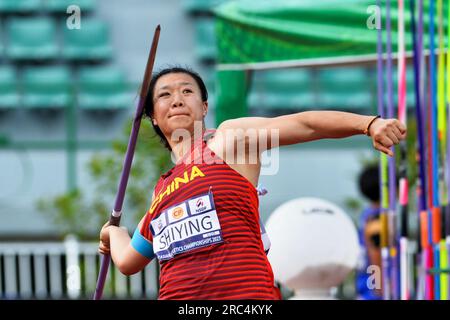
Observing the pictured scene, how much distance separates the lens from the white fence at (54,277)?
982cm

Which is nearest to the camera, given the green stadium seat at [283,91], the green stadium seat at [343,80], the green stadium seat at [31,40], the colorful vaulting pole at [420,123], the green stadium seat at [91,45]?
the colorful vaulting pole at [420,123]

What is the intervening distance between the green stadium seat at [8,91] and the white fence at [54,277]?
7.44 m

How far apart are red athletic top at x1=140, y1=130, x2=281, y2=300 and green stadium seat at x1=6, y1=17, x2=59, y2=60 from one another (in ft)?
52.4

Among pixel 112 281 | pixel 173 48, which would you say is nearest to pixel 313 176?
pixel 173 48

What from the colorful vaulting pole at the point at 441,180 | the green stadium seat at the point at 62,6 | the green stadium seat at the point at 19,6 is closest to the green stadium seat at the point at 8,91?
the green stadium seat at the point at 19,6

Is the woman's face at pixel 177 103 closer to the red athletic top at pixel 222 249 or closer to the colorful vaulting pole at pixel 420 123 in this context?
the red athletic top at pixel 222 249

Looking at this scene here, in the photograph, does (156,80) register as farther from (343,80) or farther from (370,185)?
(343,80)

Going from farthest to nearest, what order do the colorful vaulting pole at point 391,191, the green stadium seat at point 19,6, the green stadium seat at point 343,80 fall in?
the green stadium seat at point 19,6, the green stadium seat at point 343,80, the colorful vaulting pole at point 391,191

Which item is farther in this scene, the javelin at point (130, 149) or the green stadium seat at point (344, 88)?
the green stadium seat at point (344, 88)

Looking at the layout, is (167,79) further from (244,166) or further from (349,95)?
(349,95)

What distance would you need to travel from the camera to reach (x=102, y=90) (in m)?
18.2

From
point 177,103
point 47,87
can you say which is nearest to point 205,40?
point 47,87

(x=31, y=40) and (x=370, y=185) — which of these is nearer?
(x=370, y=185)

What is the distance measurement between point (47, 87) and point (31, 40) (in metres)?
1.41
